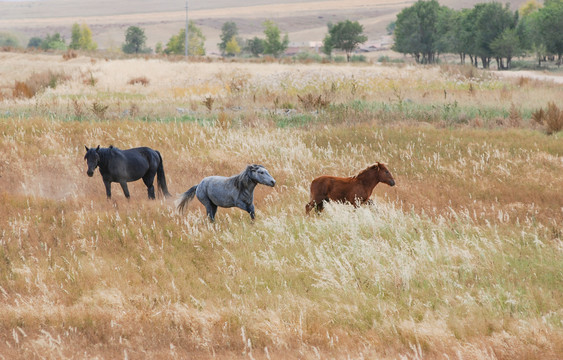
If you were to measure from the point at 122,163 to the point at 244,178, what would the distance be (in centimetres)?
257

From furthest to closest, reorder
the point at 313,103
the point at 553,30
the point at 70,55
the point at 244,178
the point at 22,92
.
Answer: the point at 553,30 < the point at 70,55 < the point at 22,92 < the point at 313,103 < the point at 244,178

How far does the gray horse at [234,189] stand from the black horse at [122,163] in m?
1.70

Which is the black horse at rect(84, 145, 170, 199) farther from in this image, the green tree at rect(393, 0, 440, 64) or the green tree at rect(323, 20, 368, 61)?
the green tree at rect(323, 20, 368, 61)

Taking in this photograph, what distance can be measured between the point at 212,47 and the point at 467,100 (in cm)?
18109

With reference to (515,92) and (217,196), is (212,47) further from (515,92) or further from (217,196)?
(217,196)

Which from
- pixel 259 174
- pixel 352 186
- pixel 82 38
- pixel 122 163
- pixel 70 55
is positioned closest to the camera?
pixel 259 174

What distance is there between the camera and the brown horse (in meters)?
8.27

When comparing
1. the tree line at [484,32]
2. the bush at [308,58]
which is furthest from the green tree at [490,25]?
the bush at [308,58]

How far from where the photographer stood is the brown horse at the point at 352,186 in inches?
326

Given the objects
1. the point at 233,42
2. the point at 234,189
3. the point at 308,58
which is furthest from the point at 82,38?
the point at 234,189

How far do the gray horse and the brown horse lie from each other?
1.00 meters

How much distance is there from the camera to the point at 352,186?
8.38 meters

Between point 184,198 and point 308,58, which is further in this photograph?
point 308,58

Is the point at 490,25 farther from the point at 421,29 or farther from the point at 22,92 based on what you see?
the point at 22,92
